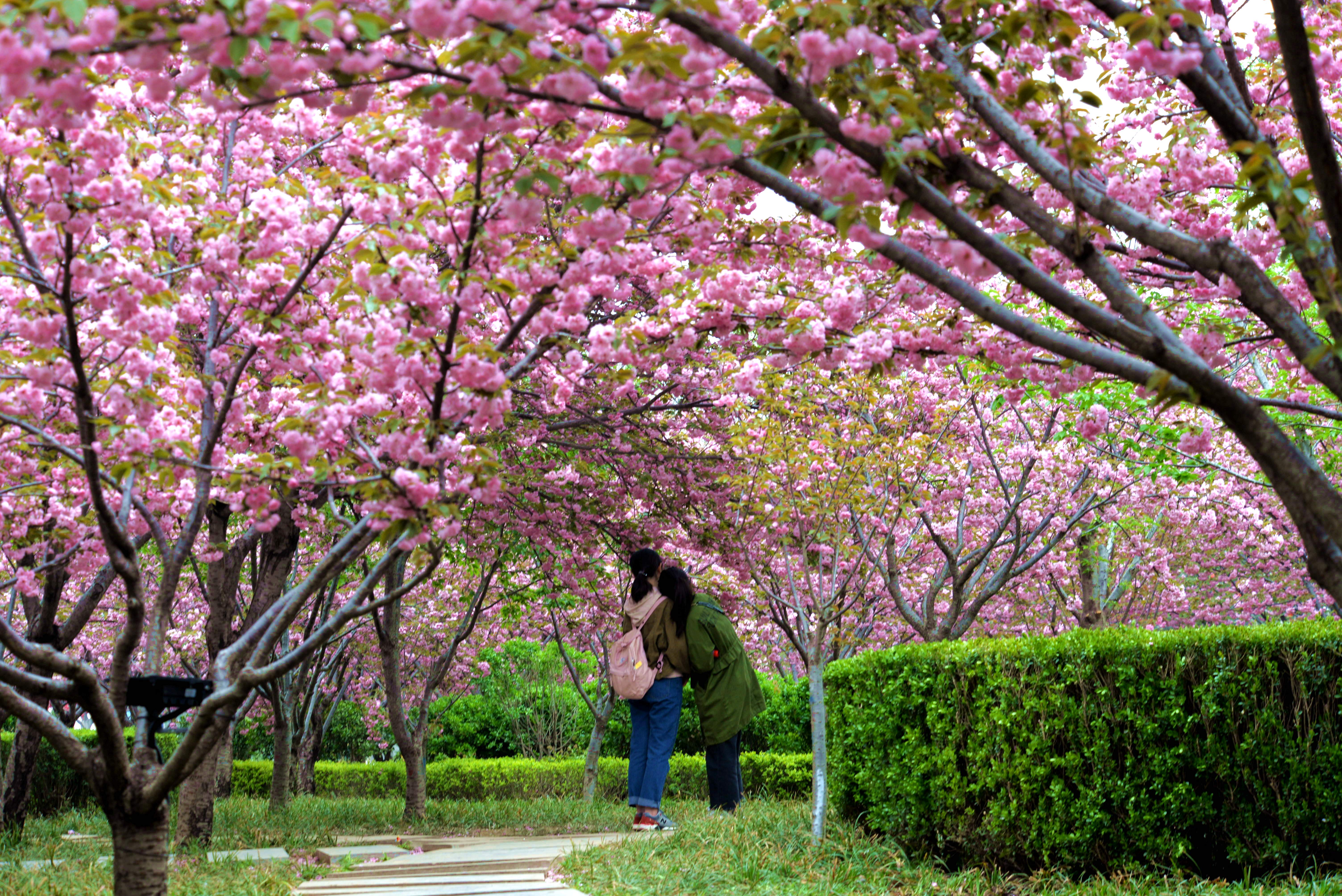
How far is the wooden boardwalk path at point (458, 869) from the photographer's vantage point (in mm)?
4797

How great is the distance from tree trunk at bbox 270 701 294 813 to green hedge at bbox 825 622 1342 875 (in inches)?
264

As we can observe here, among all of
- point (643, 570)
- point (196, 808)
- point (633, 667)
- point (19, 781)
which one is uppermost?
point (643, 570)

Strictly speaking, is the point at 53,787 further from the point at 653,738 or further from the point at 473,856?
the point at 653,738

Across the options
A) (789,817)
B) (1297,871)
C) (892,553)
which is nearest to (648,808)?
(789,817)

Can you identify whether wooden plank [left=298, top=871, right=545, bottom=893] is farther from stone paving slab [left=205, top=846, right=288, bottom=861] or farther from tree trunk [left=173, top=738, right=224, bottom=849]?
tree trunk [left=173, top=738, right=224, bottom=849]

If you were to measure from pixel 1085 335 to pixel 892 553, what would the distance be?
4464 mm

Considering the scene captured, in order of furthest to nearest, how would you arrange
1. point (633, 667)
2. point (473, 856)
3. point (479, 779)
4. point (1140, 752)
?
point (479, 779)
point (633, 667)
point (473, 856)
point (1140, 752)

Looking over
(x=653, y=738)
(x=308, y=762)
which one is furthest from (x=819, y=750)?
(x=308, y=762)

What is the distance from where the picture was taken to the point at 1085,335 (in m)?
4.68

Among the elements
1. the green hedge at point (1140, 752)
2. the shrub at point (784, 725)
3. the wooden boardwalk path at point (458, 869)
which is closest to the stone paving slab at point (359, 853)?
the wooden boardwalk path at point (458, 869)

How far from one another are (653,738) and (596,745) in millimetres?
3659

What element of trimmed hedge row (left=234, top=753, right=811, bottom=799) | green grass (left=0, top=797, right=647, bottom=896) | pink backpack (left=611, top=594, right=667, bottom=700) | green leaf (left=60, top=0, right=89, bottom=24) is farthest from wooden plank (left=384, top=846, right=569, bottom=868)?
green leaf (left=60, top=0, right=89, bottom=24)

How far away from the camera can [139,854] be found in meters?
3.51

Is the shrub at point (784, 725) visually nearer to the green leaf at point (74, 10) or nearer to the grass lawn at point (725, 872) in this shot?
the grass lawn at point (725, 872)
